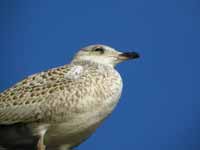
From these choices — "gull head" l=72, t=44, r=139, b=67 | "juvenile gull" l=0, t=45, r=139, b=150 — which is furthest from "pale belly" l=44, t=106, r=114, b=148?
"gull head" l=72, t=44, r=139, b=67

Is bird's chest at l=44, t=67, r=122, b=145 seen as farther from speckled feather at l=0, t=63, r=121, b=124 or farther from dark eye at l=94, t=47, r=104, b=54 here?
dark eye at l=94, t=47, r=104, b=54

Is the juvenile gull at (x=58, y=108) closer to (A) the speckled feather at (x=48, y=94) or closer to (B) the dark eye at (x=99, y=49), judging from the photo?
(A) the speckled feather at (x=48, y=94)

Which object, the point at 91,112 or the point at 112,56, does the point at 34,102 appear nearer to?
the point at 91,112

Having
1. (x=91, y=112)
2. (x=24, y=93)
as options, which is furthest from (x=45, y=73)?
(x=91, y=112)

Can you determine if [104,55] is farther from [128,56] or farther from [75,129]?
[75,129]

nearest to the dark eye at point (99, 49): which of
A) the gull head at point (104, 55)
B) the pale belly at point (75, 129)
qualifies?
the gull head at point (104, 55)

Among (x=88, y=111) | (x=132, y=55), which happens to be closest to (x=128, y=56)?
(x=132, y=55)
